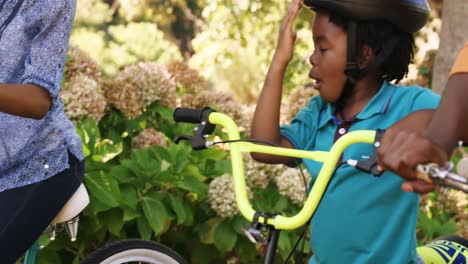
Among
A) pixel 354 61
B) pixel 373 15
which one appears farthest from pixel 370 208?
pixel 373 15

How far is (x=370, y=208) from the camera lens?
2.72 metres

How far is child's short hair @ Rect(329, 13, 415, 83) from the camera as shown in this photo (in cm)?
280

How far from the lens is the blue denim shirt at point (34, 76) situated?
278 cm

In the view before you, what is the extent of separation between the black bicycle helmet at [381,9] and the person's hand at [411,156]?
2.93ft

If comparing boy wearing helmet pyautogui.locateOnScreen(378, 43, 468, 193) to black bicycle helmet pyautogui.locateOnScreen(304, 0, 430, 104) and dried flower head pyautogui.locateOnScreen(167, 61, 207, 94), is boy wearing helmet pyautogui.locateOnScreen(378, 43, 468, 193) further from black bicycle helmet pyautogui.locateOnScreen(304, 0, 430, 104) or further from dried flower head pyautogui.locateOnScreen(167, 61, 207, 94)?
dried flower head pyautogui.locateOnScreen(167, 61, 207, 94)

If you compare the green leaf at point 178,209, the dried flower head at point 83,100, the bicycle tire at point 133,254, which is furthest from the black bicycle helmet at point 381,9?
the dried flower head at point 83,100

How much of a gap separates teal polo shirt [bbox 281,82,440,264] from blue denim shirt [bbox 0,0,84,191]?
2.45 ft

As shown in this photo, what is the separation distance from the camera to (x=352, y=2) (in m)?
2.73

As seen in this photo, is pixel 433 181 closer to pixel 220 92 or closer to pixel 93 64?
pixel 93 64

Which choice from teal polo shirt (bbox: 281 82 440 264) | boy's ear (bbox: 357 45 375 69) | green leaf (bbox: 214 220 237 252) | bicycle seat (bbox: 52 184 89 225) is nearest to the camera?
teal polo shirt (bbox: 281 82 440 264)

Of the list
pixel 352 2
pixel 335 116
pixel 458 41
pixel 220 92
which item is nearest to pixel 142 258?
pixel 335 116

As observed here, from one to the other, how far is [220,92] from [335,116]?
2283mm

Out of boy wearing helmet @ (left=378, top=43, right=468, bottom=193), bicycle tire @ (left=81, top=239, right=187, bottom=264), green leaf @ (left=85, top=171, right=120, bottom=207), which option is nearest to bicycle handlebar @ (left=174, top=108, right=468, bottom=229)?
boy wearing helmet @ (left=378, top=43, right=468, bottom=193)

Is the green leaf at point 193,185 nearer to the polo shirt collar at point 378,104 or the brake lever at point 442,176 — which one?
the polo shirt collar at point 378,104
